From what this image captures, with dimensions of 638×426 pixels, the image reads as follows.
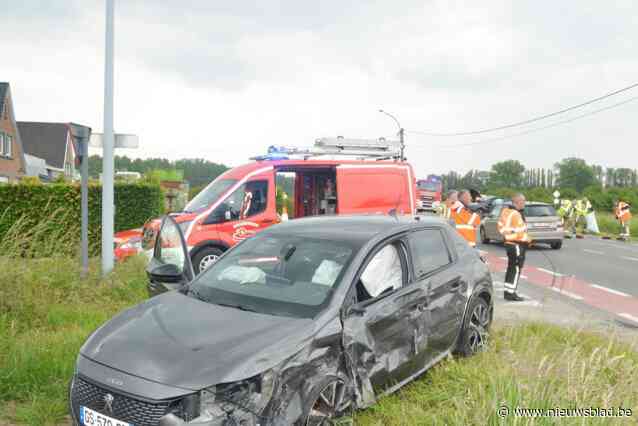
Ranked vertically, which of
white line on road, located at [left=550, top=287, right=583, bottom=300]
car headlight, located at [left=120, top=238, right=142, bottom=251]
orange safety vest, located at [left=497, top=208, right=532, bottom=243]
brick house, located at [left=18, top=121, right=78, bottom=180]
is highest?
brick house, located at [left=18, top=121, right=78, bottom=180]

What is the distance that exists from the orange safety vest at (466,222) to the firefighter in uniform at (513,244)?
18.5 inches

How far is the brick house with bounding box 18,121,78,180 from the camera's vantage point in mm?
51375

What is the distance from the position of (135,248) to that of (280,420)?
22.9 feet

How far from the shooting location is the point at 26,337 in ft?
17.3

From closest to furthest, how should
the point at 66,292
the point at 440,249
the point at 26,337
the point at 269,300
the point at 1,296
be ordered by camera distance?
the point at 269,300, the point at 440,249, the point at 26,337, the point at 1,296, the point at 66,292

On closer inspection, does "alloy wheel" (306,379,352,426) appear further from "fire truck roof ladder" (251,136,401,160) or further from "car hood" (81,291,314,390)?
"fire truck roof ladder" (251,136,401,160)

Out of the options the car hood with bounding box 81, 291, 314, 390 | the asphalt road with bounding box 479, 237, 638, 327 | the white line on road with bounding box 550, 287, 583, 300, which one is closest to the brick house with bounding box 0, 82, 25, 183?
the asphalt road with bounding box 479, 237, 638, 327

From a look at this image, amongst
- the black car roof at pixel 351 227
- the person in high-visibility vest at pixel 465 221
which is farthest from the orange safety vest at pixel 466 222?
the black car roof at pixel 351 227

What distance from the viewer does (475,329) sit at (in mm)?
4824

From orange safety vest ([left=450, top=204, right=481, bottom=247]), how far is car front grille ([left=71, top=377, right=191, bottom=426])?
23.6 ft

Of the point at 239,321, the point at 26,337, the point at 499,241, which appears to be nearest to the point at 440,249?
the point at 239,321

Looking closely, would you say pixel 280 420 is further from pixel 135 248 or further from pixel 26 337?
pixel 135 248

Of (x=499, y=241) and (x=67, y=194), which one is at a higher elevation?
(x=67, y=194)

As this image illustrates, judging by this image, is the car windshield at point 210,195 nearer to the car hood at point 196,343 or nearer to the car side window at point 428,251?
the car side window at point 428,251
